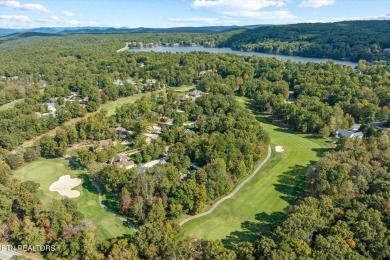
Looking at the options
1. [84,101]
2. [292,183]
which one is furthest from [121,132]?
[292,183]

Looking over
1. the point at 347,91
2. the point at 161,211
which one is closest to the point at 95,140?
the point at 161,211

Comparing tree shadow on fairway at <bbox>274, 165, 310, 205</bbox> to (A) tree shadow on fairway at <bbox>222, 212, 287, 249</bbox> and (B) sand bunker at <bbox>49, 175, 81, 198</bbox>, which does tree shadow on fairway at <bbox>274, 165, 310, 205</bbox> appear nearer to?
(A) tree shadow on fairway at <bbox>222, 212, 287, 249</bbox>

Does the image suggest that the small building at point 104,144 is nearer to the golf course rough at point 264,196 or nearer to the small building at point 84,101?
the golf course rough at point 264,196

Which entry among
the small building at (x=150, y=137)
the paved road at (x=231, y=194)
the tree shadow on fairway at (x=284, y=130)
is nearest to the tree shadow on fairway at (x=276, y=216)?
the paved road at (x=231, y=194)

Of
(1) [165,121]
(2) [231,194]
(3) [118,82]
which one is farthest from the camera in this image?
(3) [118,82]

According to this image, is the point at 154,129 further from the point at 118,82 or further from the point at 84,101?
the point at 118,82

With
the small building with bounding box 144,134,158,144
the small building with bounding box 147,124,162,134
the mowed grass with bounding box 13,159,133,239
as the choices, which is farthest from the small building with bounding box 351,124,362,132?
the mowed grass with bounding box 13,159,133,239

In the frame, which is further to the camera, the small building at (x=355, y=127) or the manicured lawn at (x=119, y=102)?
the manicured lawn at (x=119, y=102)
